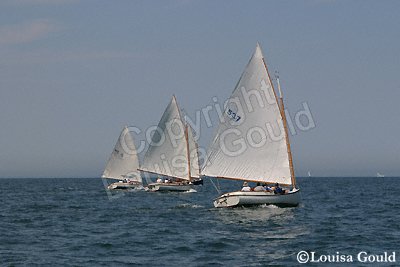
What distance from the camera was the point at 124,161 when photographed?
343 ft

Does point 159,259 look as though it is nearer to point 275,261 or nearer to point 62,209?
point 275,261

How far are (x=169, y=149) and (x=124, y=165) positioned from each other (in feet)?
52.6

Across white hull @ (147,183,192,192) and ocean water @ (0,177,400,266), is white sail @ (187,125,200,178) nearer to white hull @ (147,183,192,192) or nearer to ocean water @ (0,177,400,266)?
white hull @ (147,183,192,192)

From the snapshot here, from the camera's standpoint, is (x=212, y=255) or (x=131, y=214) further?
(x=131, y=214)

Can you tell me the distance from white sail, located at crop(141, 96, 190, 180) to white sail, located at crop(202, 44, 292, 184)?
3607cm

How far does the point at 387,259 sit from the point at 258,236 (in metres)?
9.24

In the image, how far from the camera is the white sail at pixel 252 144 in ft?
169

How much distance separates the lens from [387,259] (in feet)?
95.6

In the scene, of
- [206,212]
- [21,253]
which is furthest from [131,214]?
[21,253]

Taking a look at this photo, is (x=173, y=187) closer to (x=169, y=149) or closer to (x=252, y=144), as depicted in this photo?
(x=169, y=149)

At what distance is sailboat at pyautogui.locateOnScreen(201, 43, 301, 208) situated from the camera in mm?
51219

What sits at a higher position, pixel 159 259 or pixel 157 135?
pixel 157 135

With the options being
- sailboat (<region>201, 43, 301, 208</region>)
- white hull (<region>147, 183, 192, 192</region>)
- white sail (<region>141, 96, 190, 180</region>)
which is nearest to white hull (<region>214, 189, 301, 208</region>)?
sailboat (<region>201, 43, 301, 208</region>)

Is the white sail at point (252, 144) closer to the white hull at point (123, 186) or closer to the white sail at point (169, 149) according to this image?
the white sail at point (169, 149)
